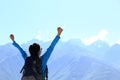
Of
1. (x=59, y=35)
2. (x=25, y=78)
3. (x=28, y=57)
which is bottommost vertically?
(x=25, y=78)

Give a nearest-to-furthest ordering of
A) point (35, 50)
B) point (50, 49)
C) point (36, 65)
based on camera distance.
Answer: point (36, 65), point (35, 50), point (50, 49)

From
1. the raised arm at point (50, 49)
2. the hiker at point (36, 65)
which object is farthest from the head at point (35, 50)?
the raised arm at point (50, 49)

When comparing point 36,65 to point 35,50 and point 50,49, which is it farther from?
point 50,49

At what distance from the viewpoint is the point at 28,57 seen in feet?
25.4

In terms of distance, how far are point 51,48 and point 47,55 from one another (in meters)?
0.19

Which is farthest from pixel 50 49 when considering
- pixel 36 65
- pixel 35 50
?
pixel 36 65

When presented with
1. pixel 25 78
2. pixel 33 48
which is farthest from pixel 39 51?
Result: pixel 25 78

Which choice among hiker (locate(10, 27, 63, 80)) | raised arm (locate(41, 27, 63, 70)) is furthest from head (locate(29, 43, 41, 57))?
raised arm (locate(41, 27, 63, 70))

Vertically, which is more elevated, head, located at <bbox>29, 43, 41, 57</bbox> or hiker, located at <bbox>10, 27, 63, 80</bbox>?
head, located at <bbox>29, 43, 41, 57</bbox>

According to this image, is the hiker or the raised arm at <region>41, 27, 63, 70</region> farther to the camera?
the raised arm at <region>41, 27, 63, 70</region>

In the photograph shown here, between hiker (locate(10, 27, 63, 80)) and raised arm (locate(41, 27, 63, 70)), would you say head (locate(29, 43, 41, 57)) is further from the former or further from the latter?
raised arm (locate(41, 27, 63, 70))

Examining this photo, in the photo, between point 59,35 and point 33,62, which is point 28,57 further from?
point 59,35

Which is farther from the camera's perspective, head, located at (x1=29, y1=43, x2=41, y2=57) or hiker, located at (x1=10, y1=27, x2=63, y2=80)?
head, located at (x1=29, y1=43, x2=41, y2=57)

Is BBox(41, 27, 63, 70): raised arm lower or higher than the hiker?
higher
